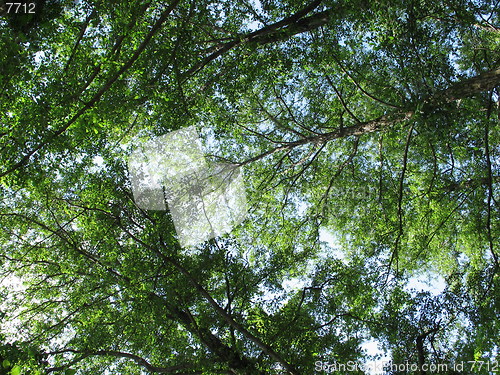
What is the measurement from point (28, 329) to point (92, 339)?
2.70 meters

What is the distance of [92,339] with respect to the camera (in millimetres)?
8727

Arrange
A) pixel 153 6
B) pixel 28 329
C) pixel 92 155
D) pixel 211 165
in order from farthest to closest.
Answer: pixel 211 165 < pixel 28 329 < pixel 92 155 < pixel 153 6

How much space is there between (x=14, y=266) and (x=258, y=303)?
7596mm

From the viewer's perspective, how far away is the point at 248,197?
12625mm

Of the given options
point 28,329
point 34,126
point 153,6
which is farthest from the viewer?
point 28,329

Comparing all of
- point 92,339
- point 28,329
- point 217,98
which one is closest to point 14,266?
point 28,329

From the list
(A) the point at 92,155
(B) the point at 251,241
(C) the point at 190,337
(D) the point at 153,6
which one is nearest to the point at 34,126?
(A) the point at 92,155

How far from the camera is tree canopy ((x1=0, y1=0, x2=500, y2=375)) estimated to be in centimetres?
720

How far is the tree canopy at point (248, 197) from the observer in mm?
7203

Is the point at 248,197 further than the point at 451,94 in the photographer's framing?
Yes

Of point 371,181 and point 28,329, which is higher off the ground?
point 371,181

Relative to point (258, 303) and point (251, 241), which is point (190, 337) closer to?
point (258, 303)

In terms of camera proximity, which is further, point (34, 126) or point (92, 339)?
point (92, 339)

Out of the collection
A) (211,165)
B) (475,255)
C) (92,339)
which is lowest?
(92,339)
